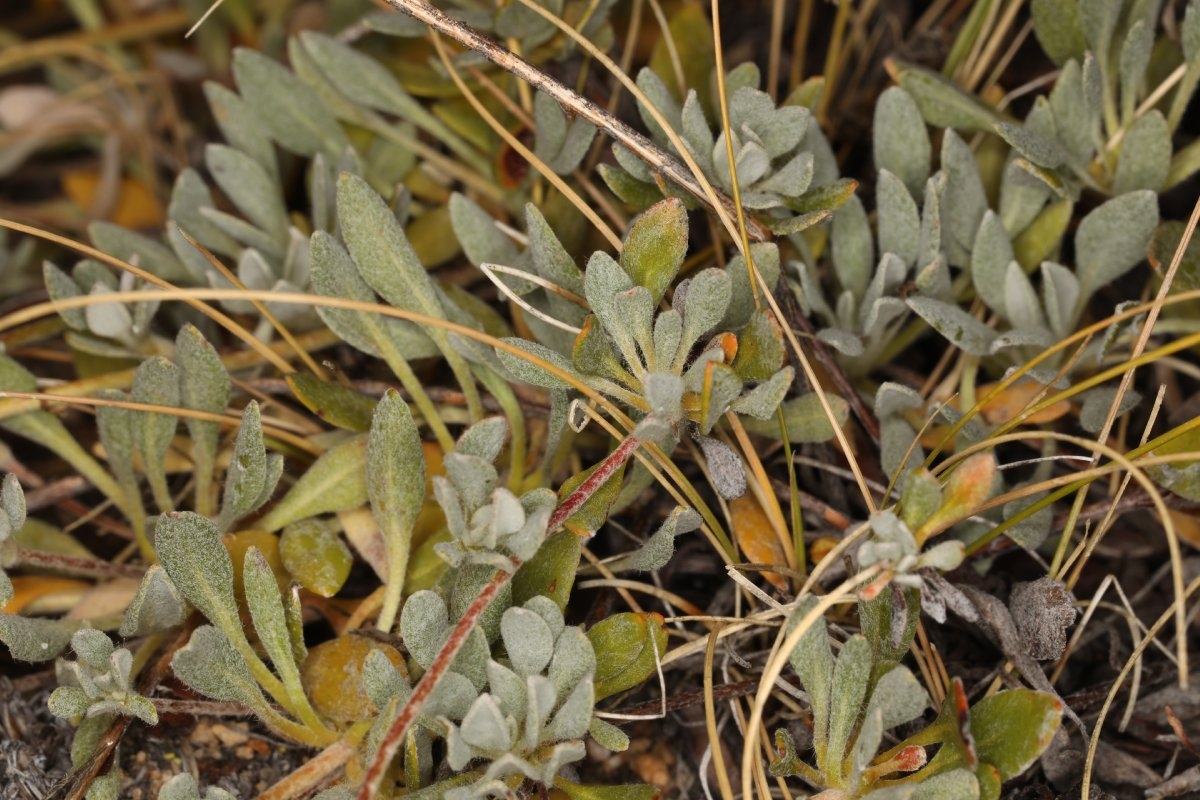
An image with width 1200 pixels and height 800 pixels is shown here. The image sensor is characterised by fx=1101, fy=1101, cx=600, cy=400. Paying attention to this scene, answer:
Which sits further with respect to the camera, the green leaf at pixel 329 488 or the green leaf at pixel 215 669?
the green leaf at pixel 329 488

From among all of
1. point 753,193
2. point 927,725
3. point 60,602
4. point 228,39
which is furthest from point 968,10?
point 60,602

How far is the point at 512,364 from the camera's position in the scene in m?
1.25

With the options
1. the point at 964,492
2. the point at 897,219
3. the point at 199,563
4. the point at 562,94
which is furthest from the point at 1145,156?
the point at 199,563

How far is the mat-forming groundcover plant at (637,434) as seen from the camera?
1.18 metres

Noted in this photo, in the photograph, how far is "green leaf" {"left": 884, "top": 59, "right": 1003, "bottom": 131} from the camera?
1.46 m

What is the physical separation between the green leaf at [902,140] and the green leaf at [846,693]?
0.64m

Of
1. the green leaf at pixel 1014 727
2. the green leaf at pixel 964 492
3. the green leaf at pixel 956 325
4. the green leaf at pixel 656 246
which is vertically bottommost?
the green leaf at pixel 1014 727

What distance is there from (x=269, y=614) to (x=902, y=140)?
991mm

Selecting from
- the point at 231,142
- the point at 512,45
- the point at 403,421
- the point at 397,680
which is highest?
the point at 512,45

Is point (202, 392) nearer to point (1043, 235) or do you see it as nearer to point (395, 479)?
point (395, 479)

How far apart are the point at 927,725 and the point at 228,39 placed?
5.76 ft

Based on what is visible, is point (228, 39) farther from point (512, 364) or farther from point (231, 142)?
point (512, 364)

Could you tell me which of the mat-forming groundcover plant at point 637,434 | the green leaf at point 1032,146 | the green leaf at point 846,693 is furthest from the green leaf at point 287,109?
the green leaf at point 846,693

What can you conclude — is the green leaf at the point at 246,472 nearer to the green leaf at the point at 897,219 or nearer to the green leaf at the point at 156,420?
the green leaf at the point at 156,420
